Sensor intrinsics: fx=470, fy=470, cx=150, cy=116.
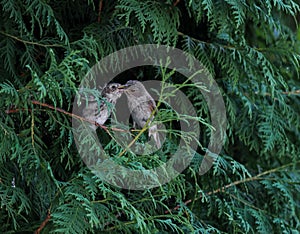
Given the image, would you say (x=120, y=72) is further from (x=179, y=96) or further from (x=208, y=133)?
(x=208, y=133)

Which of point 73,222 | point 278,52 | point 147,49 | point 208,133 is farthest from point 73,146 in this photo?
point 278,52

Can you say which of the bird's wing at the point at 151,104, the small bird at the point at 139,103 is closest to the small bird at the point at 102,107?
the small bird at the point at 139,103

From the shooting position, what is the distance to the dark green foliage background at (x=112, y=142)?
70.7 inches

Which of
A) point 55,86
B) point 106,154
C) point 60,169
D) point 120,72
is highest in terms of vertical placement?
point 55,86

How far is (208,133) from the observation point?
2.50 metres

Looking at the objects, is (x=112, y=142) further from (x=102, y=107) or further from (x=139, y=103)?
(x=139, y=103)

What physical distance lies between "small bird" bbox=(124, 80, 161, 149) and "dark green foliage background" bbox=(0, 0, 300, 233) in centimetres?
12

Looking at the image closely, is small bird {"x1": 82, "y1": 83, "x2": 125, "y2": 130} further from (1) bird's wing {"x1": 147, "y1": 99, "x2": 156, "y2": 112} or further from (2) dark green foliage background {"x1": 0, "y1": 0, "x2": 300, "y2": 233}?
(1) bird's wing {"x1": 147, "y1": 99, "x2": 156, "y2": 112}

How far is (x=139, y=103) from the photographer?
2443 millimetres

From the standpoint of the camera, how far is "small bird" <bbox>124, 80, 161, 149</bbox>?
2.31 m

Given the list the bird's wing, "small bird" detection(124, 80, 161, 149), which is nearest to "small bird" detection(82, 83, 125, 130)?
"small bird" detection(124, 80, 161, 149)

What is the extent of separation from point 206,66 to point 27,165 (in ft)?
3.36

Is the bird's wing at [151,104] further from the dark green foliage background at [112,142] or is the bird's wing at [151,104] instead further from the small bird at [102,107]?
the small bird at [102,107]

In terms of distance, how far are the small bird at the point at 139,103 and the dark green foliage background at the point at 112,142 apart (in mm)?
120
